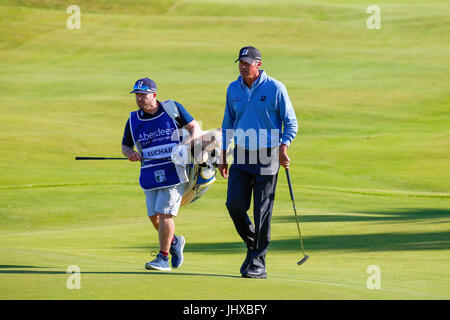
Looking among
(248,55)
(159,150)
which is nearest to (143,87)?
(159,150)

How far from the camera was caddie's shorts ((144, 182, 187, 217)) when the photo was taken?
1012 cm

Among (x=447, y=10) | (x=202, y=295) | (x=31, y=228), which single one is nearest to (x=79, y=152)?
(x=31, y=228)

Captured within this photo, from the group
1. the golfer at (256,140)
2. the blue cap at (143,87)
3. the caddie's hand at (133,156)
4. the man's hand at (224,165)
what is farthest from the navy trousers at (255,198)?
the blue cap at (143,87)

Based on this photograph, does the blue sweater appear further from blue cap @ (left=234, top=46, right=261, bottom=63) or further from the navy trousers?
the navy trousers

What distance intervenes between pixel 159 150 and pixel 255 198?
124 cm

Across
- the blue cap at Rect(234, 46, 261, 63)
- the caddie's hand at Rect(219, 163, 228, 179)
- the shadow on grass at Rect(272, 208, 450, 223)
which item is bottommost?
the shadow on grass at Rect(272, 208, 450, 223)

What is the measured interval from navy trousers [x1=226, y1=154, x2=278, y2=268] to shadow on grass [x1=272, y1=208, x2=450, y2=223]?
29.9 feet

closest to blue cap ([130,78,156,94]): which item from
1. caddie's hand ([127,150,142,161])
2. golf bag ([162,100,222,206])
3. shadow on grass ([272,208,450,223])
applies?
golf bag ([162,100,222,206])

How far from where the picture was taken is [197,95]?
186 feet

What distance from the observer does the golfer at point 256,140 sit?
973cm

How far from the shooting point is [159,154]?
10062mm

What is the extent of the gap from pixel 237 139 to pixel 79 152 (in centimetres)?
2423

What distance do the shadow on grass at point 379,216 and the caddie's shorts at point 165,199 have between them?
913 centimetres

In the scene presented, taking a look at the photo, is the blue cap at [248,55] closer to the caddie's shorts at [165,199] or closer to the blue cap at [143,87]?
the blue cap at [143,87]
